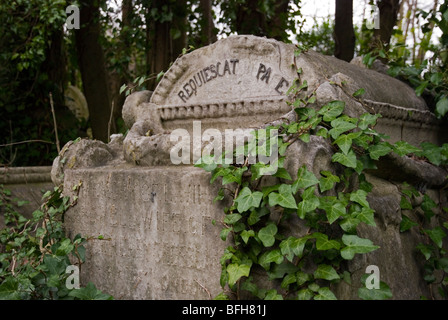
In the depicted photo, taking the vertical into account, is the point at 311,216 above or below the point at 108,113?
below

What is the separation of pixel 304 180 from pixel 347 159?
30cm

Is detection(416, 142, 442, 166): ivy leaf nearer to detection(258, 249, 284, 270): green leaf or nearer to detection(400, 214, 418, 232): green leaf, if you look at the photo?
detection(400, 214, 418, 232): green leaf

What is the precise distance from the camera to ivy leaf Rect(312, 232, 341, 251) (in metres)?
2.36

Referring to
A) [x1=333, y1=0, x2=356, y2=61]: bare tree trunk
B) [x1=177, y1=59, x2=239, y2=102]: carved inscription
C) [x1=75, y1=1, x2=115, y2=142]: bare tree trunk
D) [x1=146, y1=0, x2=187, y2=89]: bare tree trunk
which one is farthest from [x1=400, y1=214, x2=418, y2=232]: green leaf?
[x1=75, y1=1, x2=115, y2=142]: bare tree trunk

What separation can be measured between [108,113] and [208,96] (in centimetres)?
405

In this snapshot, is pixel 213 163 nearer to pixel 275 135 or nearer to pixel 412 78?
pixel 275 135

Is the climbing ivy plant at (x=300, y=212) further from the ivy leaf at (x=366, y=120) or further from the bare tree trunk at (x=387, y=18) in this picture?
the bare tree trunk at (x=387, y=18)

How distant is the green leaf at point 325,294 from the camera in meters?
2.35

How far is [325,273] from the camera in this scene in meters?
2.39

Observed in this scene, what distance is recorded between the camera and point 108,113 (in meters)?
7.35

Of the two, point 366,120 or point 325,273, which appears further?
point 366,120

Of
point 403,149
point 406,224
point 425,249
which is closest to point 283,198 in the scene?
point 403,149

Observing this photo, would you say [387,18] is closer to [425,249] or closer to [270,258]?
[425,249]
